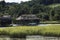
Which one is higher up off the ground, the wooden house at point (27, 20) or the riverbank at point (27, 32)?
the riverbank at point (27, 32)

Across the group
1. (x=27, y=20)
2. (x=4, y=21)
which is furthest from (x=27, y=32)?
(x=27, y=20)

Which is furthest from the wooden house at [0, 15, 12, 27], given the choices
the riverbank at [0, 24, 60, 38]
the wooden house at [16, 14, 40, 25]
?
the riverbank at [0, 24, 60, 38]

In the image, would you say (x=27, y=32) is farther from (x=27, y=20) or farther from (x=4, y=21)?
(x=27, y=20)

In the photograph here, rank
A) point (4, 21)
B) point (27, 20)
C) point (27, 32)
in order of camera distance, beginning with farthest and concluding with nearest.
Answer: point (27, 20) < point (4, 21) < point (27, 32)

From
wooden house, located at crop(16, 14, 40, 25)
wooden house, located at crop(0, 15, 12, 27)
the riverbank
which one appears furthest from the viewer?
wooden house, located at crop(16, 14, 40, 25)

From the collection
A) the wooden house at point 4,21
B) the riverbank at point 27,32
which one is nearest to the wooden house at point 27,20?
the wooden house at point 4,21

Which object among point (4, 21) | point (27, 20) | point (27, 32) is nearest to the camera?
point (27, 32)

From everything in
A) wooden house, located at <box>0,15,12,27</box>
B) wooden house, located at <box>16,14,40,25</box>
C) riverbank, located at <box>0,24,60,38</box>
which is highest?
riverbank, located at <box>0,24,60,38</box>

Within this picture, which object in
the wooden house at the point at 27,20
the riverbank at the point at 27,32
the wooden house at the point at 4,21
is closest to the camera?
the riverbank at the point at 27,32

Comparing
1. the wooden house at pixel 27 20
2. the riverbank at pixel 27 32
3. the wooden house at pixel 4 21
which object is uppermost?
the riverbank at pixel 27 32

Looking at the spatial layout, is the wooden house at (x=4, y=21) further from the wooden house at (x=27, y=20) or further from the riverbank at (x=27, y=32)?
the riverbank at (x=27, y=32)

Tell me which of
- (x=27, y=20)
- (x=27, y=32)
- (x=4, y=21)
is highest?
(x=27, y=32)

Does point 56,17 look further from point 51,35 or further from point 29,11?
point 51,35

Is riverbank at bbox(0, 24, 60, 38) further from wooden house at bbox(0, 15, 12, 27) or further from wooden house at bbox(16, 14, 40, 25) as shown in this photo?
wooden house at bbox(16, 14, 40, 25)
